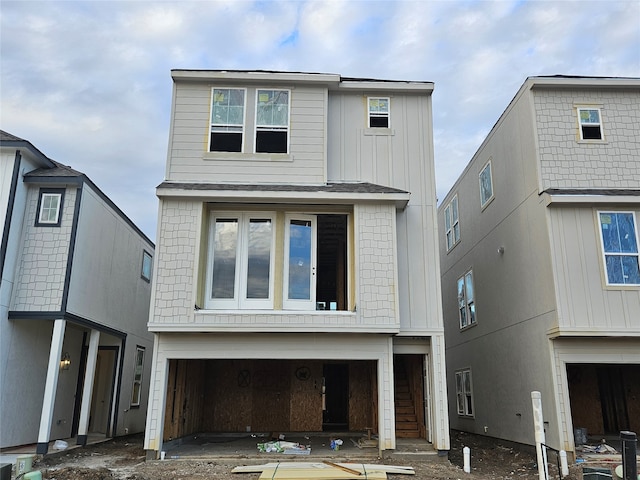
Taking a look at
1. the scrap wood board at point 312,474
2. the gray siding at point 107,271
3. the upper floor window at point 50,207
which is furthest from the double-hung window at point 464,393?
the upper floor window at point 50,207

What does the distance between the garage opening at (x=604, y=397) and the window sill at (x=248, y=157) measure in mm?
9335

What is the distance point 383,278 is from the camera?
9.83 meters

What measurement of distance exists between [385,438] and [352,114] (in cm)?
709

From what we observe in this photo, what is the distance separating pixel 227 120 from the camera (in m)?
11.1

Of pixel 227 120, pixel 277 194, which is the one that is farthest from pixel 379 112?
pixel 227 120

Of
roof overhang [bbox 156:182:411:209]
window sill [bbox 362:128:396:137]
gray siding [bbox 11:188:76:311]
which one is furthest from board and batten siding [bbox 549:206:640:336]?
gray siding [bbox 11:188:76:311]

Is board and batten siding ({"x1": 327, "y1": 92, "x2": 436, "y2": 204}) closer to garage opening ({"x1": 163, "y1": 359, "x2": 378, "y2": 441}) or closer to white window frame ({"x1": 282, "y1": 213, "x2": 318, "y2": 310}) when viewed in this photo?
white window frame ({"x1": 282, "y1": 213, "x2": 318, "y2": 310})

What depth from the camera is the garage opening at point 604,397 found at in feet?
41.8

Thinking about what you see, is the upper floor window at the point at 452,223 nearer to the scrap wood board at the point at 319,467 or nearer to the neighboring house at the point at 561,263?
the neighboring house at the point at 561,263

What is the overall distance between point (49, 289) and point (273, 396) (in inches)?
233

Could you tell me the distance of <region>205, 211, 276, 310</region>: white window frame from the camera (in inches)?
393

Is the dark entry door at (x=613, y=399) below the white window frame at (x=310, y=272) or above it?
below

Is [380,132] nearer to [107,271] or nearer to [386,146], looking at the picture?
[386,146]

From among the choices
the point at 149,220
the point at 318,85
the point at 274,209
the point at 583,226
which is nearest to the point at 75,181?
the point at 274,209
